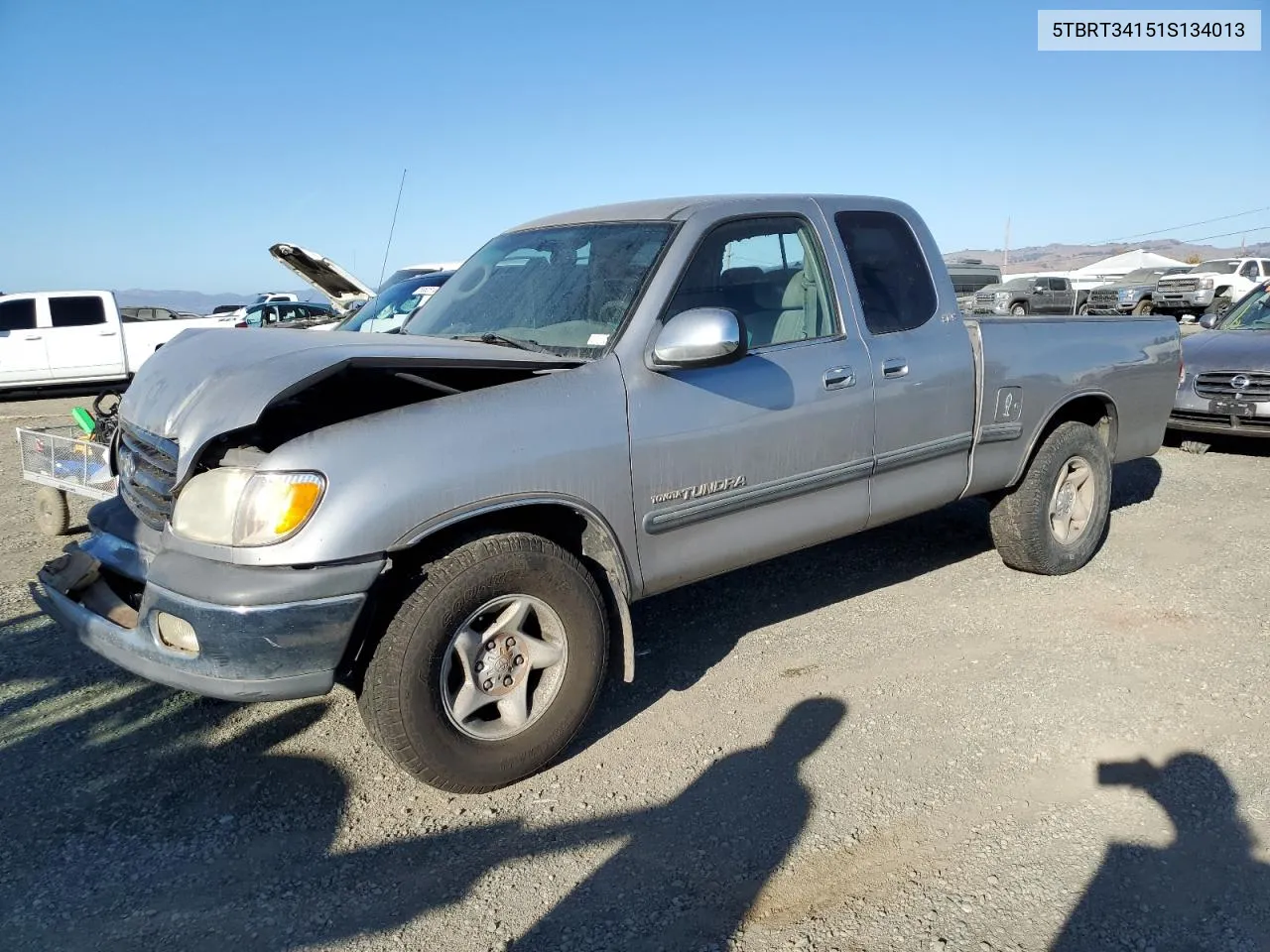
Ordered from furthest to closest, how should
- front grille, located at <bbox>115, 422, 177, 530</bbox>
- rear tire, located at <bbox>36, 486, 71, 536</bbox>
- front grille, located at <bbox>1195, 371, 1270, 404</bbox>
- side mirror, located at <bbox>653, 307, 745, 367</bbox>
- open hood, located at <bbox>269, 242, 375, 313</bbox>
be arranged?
open hood, located at <bbox>269, 242, 375, 313</bbox>, front grille, located at <bbox>1195, 371, 1270, 404</bbox>, rear tire, located at <bbox>36, 486, 71, 536</bbox>, side mirror, located at <bbox>653, 307, 745, 367</bbox>, front grille, located at <bbox>115, 422, 177, 530</bbox>

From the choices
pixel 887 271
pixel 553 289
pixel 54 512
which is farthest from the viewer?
pixel 54 512

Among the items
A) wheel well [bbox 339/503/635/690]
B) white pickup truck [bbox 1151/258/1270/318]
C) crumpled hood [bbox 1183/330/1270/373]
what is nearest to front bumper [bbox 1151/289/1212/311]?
white pickup truck [bbox 1151/258/1270/318]

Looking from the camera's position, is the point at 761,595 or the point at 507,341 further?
the point at 761,595

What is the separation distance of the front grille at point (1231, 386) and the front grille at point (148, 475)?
27.5ft

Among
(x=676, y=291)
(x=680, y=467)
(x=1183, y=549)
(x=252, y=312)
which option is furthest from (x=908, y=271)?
(x=252, y=312)

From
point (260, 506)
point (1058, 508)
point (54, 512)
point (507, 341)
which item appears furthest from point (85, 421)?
point (1058, 508)

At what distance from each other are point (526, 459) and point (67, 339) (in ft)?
52.4

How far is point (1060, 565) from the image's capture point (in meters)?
5.18

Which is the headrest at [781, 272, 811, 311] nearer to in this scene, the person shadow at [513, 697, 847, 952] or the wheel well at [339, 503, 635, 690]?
the wheel well at [339, 503, 635, 690]

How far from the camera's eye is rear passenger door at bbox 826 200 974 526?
13.5 feet

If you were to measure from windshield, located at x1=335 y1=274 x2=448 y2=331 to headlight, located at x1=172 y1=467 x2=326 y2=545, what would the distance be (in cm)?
548

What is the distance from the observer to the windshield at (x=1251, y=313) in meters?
9.09

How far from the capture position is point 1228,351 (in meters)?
8.45

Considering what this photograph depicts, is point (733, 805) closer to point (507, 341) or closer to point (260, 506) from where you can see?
point (260, 506)
